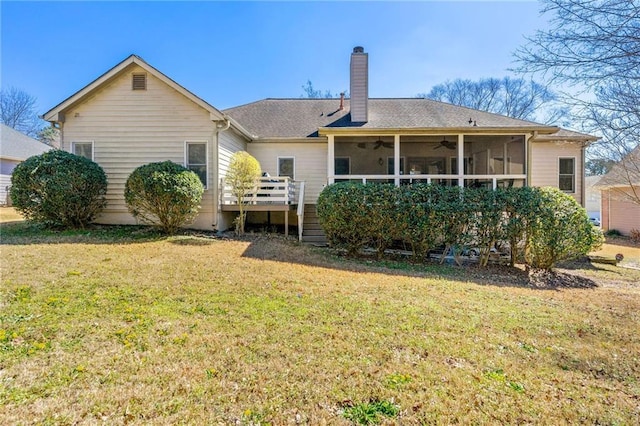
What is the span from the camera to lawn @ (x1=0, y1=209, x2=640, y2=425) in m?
2.48

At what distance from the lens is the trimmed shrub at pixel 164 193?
8758mm

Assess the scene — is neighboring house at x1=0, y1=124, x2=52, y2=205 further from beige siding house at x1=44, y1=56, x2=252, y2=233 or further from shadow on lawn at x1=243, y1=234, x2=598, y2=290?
shadow on lawn at x1=243, y1=234, x2=598, y2=290

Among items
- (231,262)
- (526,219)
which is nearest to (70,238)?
(231,262)

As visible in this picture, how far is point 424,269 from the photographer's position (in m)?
7.83

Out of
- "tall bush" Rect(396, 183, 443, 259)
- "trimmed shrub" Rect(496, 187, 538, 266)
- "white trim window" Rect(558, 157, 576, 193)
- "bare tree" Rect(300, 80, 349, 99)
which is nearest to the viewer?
"trimmed shrub" Rect(496, 187, 538, 266)

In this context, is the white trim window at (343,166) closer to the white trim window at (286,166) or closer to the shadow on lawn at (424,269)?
the white trim window at (286,166)

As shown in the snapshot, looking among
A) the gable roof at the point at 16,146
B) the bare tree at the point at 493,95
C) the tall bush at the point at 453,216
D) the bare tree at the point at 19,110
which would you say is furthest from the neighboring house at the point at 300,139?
the bare tree at the point at 19,110

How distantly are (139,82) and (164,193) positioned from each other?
13.9 feet

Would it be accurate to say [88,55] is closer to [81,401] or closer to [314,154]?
[314,154]

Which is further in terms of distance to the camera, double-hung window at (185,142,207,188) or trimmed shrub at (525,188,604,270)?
double-hung window at (185,142,207,188)

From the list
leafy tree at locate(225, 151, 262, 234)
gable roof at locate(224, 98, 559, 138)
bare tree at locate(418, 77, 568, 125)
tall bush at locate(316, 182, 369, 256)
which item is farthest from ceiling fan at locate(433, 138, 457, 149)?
bare tree at locate(418, 77, 568, 125)

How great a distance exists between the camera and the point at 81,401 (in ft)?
8.01

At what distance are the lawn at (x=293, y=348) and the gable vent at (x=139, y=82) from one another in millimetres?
6214

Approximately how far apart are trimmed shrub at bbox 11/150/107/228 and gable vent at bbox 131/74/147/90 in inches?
112
